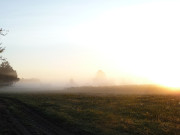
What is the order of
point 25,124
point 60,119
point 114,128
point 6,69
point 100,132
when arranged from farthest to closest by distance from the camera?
point 6,69 → point 60,119 → point 25,124 → point 114,128 → point 100,132

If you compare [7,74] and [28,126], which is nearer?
[28,126]

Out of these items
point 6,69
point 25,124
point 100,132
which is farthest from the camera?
point 6,69

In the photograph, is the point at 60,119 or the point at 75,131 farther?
the point at 60,119

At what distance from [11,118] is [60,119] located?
4.52 metres

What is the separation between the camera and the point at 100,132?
23.3 m

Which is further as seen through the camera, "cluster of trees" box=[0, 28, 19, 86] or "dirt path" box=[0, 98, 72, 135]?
"cluster of trees" box=[0, 28, 19, 86]

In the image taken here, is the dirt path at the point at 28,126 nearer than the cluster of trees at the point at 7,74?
Yes

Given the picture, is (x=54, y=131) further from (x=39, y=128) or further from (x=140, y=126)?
(x=140, y=126)

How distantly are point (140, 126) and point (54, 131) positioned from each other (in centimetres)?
645

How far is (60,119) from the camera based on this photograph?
29547 mm

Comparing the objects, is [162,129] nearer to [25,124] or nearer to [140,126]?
[140,126]

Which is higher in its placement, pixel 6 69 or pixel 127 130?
pixel 6 69

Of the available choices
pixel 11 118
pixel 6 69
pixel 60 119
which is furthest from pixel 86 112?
pixel 6 69

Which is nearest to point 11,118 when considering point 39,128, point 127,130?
point 39,128
